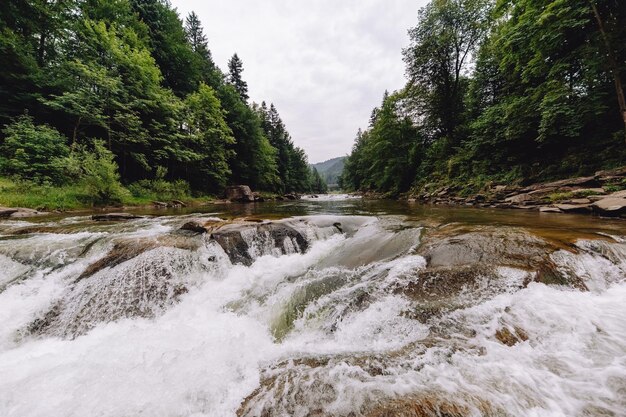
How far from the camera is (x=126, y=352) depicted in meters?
3.05

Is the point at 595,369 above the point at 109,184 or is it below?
below

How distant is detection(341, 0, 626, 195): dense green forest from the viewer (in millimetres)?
9688

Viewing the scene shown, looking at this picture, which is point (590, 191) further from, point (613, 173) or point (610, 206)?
point (610, 206)

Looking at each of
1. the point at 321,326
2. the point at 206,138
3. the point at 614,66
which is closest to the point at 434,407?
the point at 321,326

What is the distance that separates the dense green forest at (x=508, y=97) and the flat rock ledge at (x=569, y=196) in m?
1.09

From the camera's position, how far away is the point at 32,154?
38.7ft

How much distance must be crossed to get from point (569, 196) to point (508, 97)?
7.68 m

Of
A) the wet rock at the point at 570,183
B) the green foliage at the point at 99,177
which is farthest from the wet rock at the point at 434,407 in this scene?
the green foliage at the point at 99,177

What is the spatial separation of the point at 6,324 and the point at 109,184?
10993mm

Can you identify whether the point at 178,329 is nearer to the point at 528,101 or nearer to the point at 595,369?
the point at 595,369

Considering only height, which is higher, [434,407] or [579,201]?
[579,201]

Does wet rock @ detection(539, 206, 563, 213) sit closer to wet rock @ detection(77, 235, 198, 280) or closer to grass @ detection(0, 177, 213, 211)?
wet rock @ detection(77, 235, 198, 280)

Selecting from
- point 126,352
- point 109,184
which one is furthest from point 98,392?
point 109,184

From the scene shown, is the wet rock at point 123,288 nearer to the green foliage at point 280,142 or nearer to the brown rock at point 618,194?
the brown rock at point 618,194
